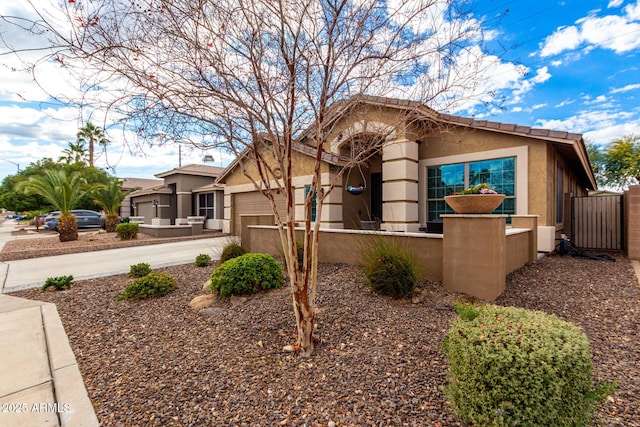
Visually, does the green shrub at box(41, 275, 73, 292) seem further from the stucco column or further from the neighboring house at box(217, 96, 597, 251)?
the stucco column

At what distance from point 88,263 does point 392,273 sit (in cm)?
905

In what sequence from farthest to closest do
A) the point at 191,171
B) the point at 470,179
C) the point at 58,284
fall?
1. the point at 191,171
2. the point at 470,179
3. the point at 58,284

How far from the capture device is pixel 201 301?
4.96 m

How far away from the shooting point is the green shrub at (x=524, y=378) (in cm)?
178

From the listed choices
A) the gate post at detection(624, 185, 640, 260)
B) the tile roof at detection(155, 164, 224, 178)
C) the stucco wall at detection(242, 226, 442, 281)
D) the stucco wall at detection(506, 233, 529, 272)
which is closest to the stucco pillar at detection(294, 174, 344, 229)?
the stucco wall at detection(242, 226, 442, 281)

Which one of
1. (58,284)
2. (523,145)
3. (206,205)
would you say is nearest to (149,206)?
(206,205)

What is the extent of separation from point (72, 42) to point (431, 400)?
14.9 ft

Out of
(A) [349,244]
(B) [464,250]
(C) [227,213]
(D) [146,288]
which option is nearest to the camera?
(B) [464,250]

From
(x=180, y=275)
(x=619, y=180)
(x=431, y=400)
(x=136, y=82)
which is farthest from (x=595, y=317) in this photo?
(x=619, y=180)

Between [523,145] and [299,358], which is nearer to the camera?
[299,358]

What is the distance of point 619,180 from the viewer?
1054 inches

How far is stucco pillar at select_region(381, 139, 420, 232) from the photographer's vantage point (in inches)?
369

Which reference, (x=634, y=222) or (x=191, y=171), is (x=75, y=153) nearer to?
(x=191, y=171)

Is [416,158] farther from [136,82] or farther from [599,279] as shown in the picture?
[136,82]
